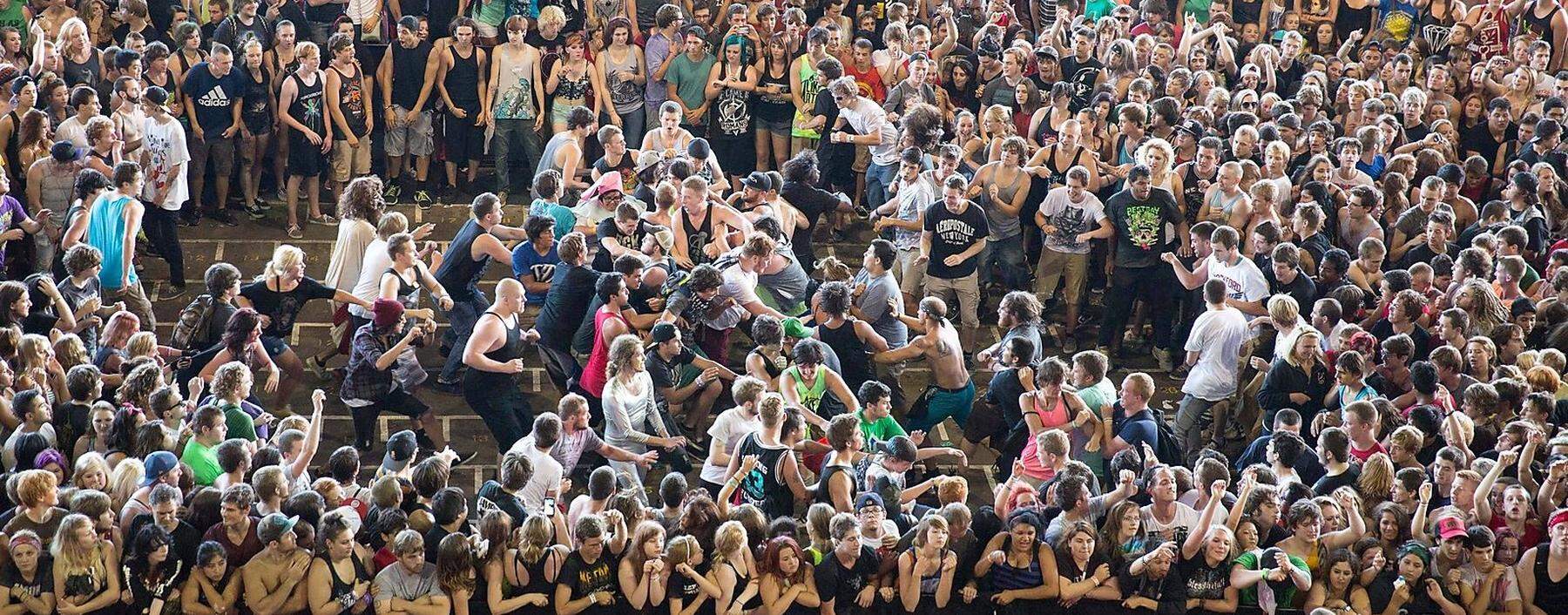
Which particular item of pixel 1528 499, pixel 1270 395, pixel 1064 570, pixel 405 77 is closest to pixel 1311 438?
pixel 1270 395

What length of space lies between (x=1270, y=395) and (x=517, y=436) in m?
4.26

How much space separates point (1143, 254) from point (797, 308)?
7.53ft

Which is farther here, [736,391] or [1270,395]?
[1270,395]

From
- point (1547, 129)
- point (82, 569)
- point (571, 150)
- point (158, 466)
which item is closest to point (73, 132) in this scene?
point (571, 150)

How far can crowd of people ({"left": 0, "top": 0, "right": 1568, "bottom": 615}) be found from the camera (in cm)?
942

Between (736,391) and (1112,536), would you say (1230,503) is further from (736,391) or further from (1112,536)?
(736,391)

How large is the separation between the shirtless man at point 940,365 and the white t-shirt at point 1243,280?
1.73 meters

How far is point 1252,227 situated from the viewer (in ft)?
42.4

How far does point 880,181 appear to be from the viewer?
14375mm

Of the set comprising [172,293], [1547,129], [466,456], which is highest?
[1547,129]

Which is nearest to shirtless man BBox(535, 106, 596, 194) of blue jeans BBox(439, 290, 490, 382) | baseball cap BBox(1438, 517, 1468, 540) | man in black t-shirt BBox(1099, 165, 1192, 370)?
blue jeans BBox(439, 290, 490, 382)

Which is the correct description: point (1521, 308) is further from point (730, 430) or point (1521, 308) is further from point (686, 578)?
point (686, 578)

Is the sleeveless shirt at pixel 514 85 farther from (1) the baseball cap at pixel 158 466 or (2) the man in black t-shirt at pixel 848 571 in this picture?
(2) the man in black t-shirt at pixel 848 571

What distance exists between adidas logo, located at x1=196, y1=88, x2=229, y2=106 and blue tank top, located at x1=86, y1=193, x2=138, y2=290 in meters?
2.03
